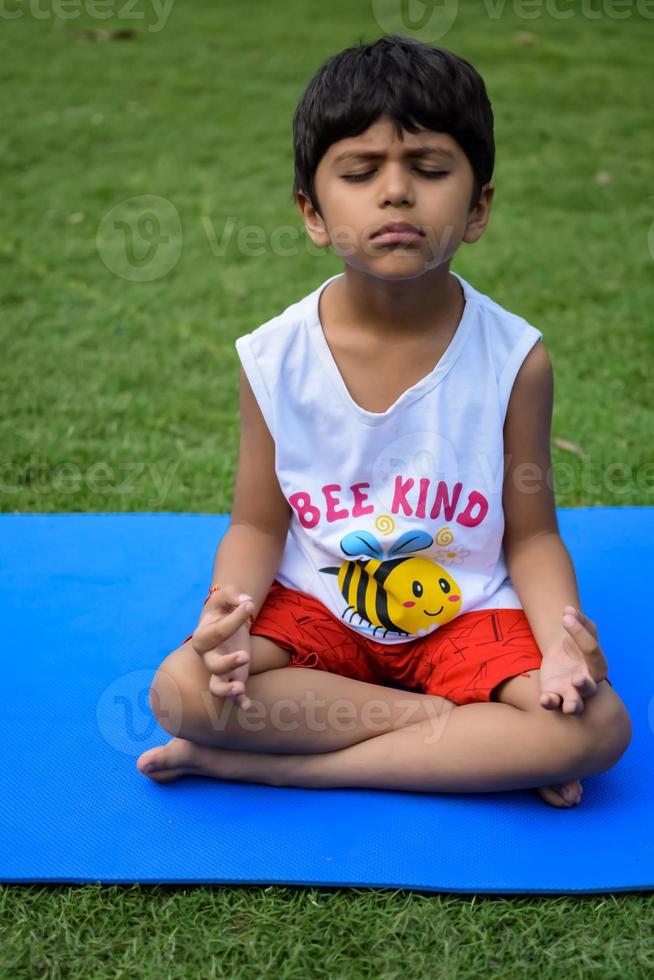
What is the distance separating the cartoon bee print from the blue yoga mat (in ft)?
0.83

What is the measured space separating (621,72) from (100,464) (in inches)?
168

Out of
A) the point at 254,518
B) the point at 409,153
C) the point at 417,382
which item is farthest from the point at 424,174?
the point at 254,518

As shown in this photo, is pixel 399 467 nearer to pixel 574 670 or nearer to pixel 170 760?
pixel 574 670

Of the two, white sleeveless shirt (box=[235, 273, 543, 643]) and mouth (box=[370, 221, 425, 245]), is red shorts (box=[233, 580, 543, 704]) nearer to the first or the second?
white sleeveless shirt (box=[235, 273, 543, 643])

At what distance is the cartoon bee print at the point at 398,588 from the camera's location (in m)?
1.68

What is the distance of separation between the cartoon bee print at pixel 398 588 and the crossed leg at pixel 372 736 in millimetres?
109

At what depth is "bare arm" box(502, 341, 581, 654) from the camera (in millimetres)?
1650

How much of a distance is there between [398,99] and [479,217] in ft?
0.72

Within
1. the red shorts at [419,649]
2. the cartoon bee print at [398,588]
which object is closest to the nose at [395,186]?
the cartoon bee print at [398,588]

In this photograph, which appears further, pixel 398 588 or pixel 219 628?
pixel 398 588

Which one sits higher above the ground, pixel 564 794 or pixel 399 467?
pixel 399 467

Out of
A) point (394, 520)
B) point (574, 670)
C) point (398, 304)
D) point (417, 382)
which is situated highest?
point (398, 304)

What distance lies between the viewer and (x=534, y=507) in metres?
1.70

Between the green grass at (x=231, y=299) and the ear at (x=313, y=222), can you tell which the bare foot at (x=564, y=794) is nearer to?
the green grass at (x=231, y=299)
